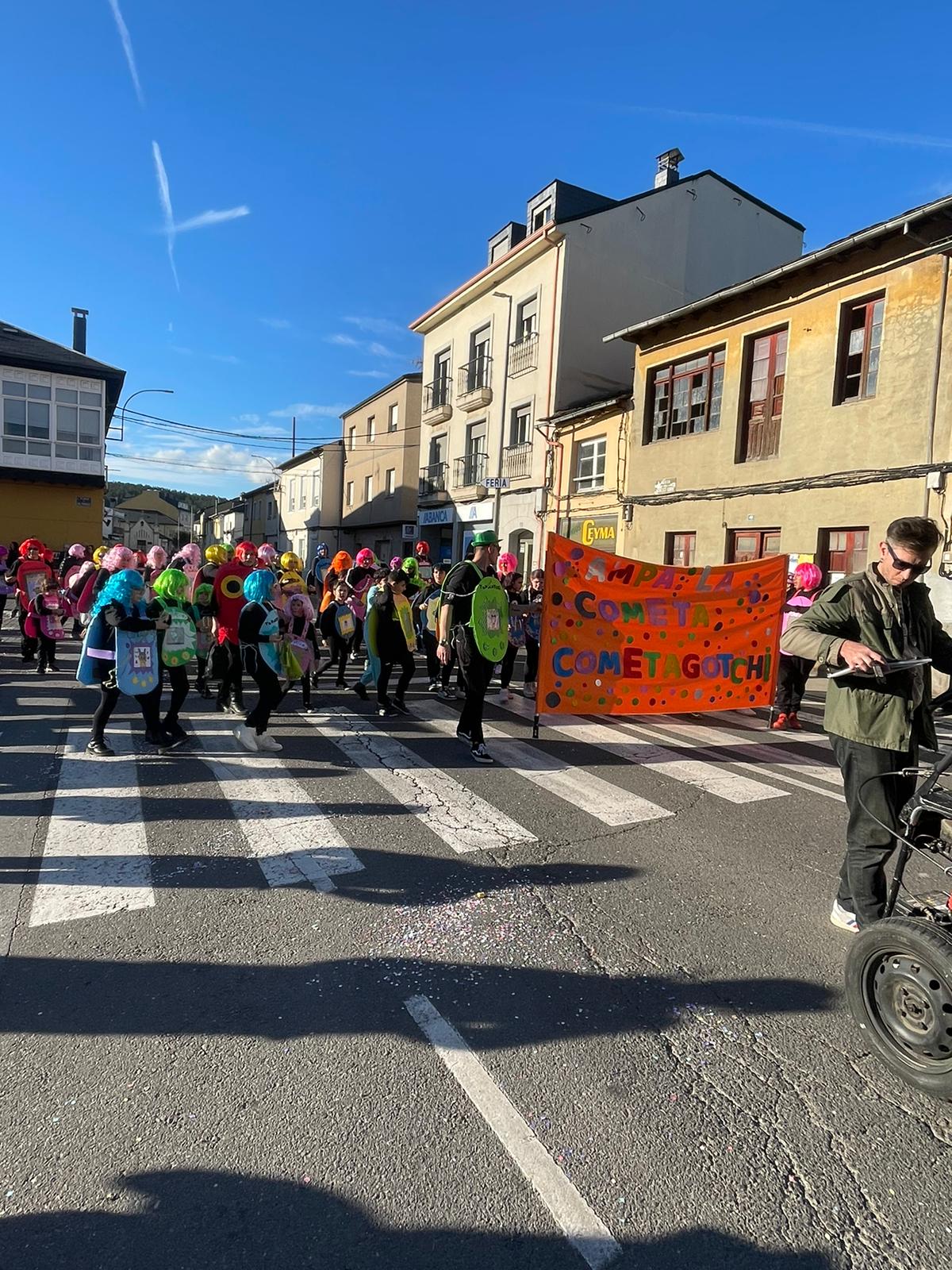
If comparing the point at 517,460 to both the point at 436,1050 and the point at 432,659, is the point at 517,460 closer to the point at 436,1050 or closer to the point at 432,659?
the point at 432,659

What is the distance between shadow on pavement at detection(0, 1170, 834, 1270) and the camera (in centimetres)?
183

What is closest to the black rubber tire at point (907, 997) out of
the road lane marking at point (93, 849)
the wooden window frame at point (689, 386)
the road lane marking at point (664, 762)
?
the road lane marking at point (664, 762)

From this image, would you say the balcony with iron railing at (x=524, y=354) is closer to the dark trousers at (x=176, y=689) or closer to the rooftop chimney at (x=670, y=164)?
the rooftop chimney at (x=670, y=164)

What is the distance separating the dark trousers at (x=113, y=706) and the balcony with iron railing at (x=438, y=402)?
24688mm

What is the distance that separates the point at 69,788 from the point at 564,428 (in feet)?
62.7

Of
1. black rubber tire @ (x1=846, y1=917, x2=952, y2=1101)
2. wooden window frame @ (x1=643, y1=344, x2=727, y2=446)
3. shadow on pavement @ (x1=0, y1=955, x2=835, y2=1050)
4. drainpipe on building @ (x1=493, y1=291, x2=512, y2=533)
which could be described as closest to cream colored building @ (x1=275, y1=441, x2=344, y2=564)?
drainpipe on building @ (x1=493, y1=291, x2=512, y2=533)

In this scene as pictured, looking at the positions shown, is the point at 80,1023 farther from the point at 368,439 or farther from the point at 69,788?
the point at 368,439

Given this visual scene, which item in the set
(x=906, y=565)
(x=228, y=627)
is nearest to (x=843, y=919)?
(x=906, y=565)

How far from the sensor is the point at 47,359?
29969 millimetres

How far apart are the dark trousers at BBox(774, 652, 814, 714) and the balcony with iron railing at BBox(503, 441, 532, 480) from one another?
16.2 metres

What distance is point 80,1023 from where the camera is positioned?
2.77 meters

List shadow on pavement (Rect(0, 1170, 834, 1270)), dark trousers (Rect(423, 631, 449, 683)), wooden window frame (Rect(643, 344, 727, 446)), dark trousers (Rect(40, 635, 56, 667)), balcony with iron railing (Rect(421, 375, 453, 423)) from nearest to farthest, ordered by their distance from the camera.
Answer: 1. shadow on pavement (Rect(0, 1170, 834, 1270))
2. dark trousers (Rect(40, 635, 56, 667))
3. dark trousers (Rect(423, 631, 449, 683))
4. wooden window frame (Rect(643, 344, 727, 446))
5. balcony with iron railing (Rect(421, 375, 453, 423))

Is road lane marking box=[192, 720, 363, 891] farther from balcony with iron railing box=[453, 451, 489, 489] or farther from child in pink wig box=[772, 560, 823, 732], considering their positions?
balcony with iron railing box=[453, 451, 489, 489]

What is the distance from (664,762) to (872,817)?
3.87 metres
